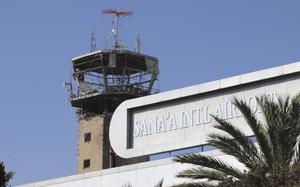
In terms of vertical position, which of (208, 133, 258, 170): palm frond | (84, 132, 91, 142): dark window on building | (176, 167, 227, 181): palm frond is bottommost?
(176, 167, 227, 181): palm frond

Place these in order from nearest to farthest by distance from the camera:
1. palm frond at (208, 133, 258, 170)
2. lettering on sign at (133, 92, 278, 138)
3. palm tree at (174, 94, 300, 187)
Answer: palm tree at (174, 94, 300, 187)
palm frond at (208, 133, 258, 170)
lettering on sign at (133, 92, 278, 138)

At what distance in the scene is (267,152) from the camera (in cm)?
3127

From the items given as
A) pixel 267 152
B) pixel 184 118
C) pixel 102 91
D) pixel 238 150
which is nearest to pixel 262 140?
pixel 267 152

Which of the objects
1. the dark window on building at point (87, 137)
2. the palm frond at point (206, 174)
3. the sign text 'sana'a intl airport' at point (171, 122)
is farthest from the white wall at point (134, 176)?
the dark window on building at point (87, 137)

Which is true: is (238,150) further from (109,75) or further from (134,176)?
(109,75)

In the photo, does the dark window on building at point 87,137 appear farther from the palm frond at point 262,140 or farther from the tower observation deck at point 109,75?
the palm frond at point 262,140

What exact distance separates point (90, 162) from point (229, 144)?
5358 centimetres

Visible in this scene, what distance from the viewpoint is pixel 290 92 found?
45.9 meters

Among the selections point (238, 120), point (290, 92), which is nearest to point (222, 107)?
point (238, 120)

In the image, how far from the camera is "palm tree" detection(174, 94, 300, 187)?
101 ft

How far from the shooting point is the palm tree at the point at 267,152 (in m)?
30.8

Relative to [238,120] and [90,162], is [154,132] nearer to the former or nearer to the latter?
[238,120]

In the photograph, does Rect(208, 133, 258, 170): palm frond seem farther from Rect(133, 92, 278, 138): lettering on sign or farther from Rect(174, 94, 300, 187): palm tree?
Rect(133, 92, 278, 138): lettering on sign

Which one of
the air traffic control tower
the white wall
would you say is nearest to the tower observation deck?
the air traffic control tower
